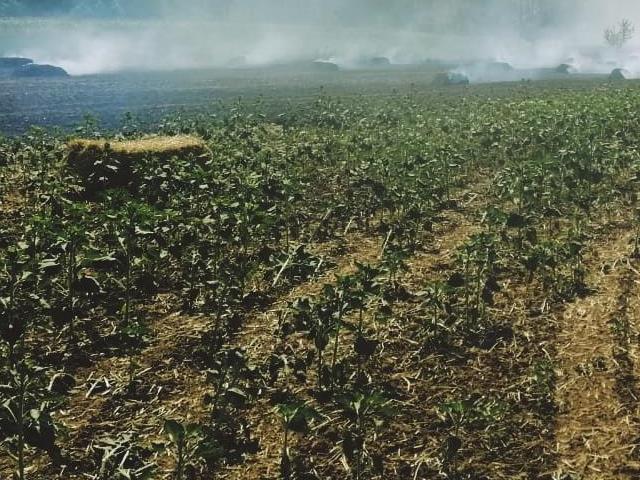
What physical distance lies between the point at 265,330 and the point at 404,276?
232cm

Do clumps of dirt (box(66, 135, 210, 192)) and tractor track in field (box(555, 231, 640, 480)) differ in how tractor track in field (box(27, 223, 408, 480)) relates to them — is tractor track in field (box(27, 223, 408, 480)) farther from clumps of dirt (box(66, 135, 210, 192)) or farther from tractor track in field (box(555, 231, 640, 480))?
clumps of dirt (box(66, 135, 210, 192))

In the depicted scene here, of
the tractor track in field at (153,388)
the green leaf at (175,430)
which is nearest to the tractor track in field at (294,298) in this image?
the tractor track in field at (153,388)

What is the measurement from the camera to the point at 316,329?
18.5 feet

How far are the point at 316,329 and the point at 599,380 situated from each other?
2.70 m

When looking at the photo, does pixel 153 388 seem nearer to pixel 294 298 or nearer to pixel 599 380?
pixel 294 298

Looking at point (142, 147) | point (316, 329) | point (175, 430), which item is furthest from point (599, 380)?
point (142, 147)

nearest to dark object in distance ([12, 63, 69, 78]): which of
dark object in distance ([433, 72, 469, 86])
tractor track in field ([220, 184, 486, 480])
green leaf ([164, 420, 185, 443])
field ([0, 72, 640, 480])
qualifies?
dark object in distance ([433, 72, 469, 86])

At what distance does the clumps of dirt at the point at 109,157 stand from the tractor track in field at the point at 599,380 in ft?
28.9

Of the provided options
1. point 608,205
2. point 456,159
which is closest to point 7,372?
point 608,205

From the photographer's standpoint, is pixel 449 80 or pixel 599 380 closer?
pixel 599 380

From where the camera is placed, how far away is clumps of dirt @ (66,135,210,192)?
11.7 metres

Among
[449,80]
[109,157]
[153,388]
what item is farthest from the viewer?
[449,80]

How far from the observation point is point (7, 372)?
4910 millimetres

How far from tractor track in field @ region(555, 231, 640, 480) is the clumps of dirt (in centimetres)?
880
